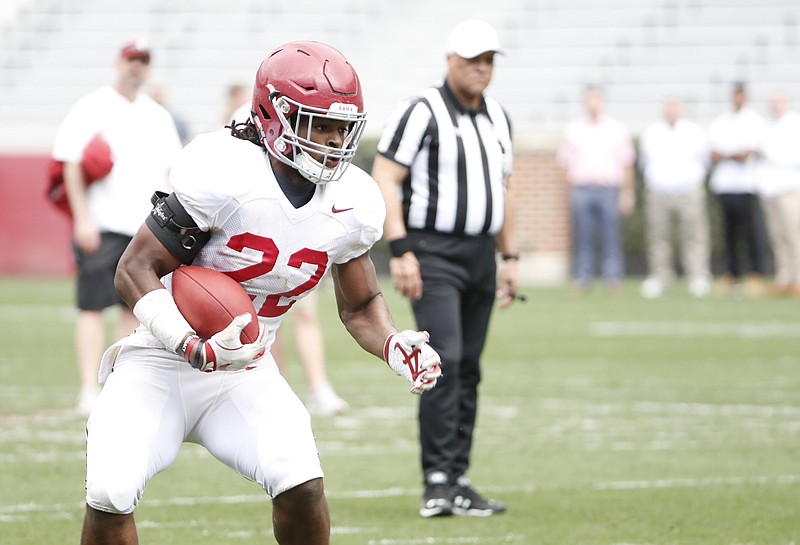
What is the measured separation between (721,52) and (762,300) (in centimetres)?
861

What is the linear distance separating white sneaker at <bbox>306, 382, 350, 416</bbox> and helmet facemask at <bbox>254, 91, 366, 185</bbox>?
12.1 feet

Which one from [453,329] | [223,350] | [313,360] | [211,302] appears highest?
[211,302]

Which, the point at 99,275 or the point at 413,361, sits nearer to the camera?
the point at 413,361

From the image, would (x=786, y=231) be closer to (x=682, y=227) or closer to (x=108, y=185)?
(x=682, y=227)

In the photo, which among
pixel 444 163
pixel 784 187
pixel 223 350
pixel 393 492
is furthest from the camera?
pixel 784 187

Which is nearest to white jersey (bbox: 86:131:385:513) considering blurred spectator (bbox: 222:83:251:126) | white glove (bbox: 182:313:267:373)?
white glove (bbox: 182:313:267:373)

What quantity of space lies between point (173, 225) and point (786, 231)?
11.1m

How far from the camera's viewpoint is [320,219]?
3.54m

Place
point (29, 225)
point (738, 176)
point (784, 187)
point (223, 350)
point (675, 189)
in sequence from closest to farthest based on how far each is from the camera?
point (223, 350) < point (784, 187) < point (738, 176) < point (675, 189) < point (29, 225)

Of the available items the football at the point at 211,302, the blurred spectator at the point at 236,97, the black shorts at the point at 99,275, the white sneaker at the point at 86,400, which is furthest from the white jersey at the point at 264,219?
the blurred spectator at the point at 236,97

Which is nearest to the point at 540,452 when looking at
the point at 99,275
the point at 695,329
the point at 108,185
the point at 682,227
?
the point at 99,275

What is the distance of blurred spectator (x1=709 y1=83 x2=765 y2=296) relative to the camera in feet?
46.2

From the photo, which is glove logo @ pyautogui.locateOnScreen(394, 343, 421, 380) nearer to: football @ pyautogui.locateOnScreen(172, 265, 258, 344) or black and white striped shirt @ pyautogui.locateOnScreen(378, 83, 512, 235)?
football @ pyautogui.locateOnScreen(172, 265, 258, 344)

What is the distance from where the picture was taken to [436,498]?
193 inches
